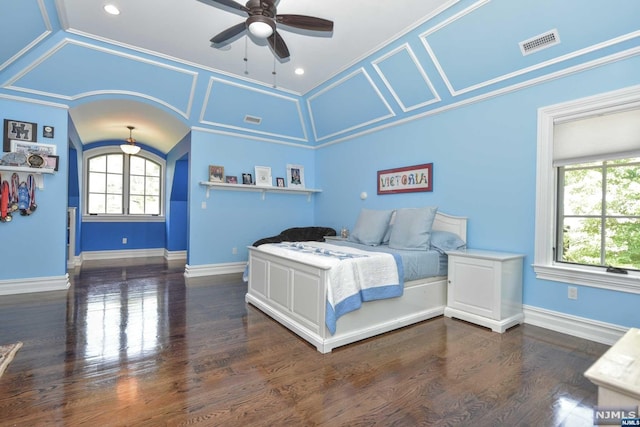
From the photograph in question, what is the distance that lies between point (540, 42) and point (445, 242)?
2.09 metres

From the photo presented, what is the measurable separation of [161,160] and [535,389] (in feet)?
27.1

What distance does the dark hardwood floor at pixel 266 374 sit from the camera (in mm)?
1697

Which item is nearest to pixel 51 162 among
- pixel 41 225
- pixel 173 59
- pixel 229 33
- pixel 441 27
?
pixel 41 225

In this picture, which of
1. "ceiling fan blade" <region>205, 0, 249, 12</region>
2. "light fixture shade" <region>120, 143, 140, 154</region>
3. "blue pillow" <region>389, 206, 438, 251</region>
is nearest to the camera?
"ceiling fan blade" <region>205, 0, 249, 12</region>

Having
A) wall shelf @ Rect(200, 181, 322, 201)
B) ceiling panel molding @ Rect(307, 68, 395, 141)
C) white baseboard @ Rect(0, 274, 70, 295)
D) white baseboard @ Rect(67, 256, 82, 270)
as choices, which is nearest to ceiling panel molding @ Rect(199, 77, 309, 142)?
ceiling panel molding @ Rect(307, 68, 395, 141)

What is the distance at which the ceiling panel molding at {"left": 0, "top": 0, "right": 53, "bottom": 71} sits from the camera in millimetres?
2873

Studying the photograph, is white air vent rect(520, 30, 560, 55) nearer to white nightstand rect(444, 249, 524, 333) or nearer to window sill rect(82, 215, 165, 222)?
white nightstand rect(444, 249, 524, 333)

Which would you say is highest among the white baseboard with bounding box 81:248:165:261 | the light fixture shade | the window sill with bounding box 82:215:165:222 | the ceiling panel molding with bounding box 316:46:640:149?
the ceiling panel molding with bounding box 316:46:640:149

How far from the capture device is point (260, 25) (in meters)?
2.44

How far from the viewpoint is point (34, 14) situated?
299 centimetres

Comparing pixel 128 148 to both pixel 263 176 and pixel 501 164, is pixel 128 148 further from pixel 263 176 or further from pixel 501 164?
pixel 501 164

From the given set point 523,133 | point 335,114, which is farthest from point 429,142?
point 335,114

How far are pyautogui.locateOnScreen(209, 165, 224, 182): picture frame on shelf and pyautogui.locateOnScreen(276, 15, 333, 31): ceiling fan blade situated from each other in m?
3.19

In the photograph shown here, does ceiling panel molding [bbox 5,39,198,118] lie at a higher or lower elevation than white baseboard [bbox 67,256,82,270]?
higher
